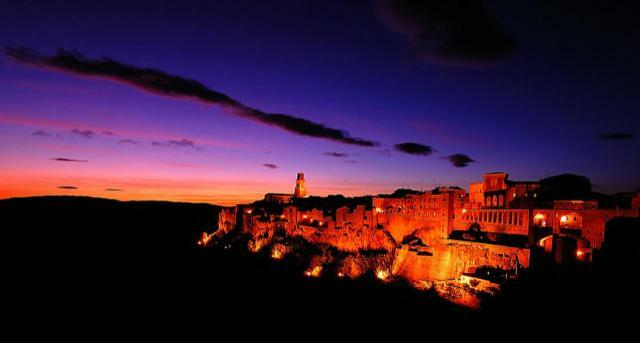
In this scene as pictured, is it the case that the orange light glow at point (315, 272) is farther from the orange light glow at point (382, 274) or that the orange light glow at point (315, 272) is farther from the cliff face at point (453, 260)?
the cliff face at point (453, 260)

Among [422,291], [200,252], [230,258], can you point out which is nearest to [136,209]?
[200,252]

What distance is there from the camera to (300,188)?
323ft

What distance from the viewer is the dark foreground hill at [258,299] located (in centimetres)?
2680

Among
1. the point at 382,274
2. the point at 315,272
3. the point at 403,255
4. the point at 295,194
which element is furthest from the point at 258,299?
the point at 295,194

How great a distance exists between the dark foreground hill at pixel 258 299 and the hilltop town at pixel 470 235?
6.24 ft

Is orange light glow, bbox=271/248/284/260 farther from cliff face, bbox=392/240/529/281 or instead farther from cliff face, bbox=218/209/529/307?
cliff face, bbox=392/240/529/281

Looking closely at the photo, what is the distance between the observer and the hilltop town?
3095cm

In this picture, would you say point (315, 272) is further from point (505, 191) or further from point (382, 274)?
point (505, 191)

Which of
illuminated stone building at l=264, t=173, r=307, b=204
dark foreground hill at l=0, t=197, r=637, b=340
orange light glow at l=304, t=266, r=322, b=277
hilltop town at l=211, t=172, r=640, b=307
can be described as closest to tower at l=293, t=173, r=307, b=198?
illuminated stone building at l=264, t=173, r=307, b=204

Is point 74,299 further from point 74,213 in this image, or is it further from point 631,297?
point 74,213

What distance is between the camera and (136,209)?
163m

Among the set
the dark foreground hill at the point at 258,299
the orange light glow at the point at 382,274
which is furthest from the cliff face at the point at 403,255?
the dark foreground hill at the point at 258,299

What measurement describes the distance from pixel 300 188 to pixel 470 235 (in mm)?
64465

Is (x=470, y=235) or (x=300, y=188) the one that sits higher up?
(x=300, y=188)
